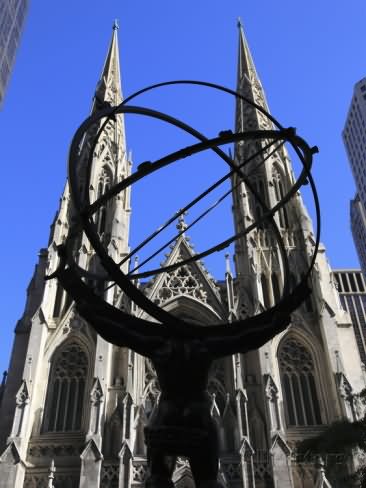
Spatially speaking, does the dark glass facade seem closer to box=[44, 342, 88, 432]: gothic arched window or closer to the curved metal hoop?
box=[44, 342, 88, 432]: gothic arched window

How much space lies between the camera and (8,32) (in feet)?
120

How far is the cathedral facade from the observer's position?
21.8 meters

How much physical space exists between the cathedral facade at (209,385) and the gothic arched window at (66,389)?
0.16 ft

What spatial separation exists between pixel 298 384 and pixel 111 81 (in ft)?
94.3

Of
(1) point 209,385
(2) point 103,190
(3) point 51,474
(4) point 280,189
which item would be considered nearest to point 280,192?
(4) point 280,189

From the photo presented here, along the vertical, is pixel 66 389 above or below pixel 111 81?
below

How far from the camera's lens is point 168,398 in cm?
701

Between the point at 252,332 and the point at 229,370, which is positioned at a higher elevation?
the point at 229,370

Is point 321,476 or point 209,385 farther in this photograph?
point 209,385

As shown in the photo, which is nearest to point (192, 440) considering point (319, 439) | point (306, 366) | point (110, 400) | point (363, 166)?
point (319, 439)

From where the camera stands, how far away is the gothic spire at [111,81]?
1651 inches

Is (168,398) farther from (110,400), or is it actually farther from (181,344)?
(110,400)

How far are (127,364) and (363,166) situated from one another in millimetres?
38332

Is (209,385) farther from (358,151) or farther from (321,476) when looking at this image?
(358,151)
